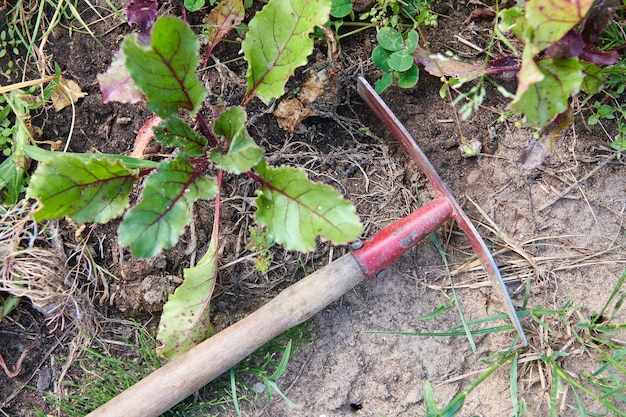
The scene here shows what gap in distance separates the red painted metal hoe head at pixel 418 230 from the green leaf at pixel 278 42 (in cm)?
26

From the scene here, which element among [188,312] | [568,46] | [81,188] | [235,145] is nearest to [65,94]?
[81,188]

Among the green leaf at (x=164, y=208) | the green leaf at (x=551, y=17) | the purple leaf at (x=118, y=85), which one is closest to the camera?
the green leaf at (x=551, y=17)

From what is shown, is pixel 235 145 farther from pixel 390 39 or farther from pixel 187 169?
pixel 390 39

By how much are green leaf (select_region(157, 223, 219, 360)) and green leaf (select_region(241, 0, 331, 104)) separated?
601mm

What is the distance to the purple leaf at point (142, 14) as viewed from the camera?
6.01 feet

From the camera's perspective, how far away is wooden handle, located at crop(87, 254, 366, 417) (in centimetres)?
180

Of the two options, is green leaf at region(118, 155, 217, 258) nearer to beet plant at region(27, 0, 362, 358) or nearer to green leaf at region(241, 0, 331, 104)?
beet plant at region(27, 0, 362, 358)

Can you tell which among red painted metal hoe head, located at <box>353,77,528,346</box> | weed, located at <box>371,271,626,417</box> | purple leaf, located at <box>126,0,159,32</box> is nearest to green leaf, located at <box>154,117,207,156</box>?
purple leaf, located at <box>126,0,159,32</box>

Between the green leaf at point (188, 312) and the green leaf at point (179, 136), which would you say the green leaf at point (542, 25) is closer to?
the green leaf at point (179, 136)

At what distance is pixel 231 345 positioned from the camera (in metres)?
1.83

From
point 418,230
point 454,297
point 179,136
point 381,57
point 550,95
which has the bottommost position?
point 454,297

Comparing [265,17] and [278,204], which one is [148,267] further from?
[265,17]

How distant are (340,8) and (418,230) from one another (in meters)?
0.81

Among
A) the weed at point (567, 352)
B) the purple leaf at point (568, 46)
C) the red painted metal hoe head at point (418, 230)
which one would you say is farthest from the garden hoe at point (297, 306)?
the purple leaf at point (568, 46)
